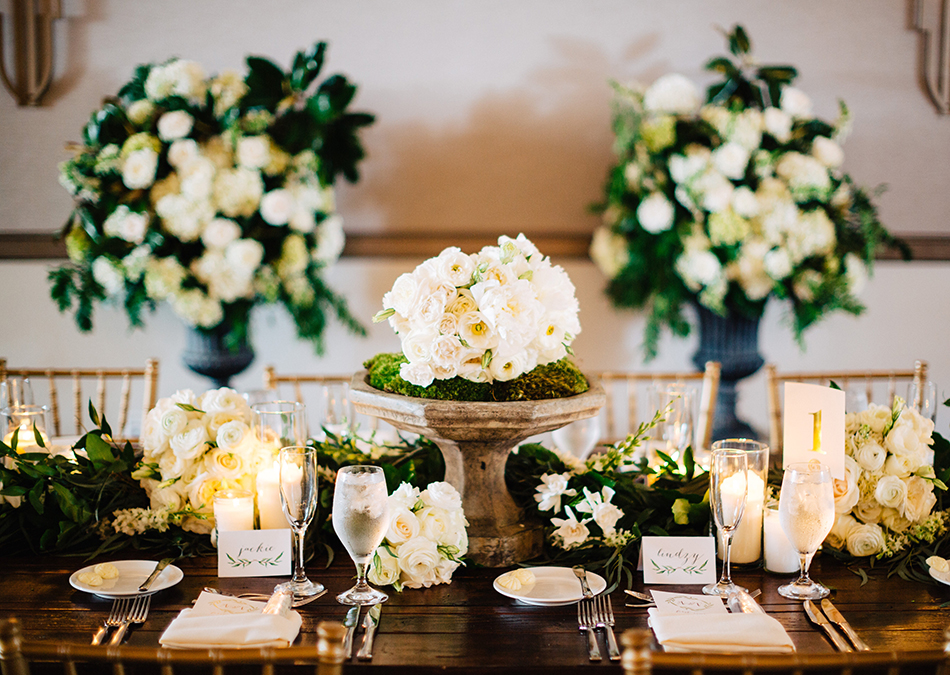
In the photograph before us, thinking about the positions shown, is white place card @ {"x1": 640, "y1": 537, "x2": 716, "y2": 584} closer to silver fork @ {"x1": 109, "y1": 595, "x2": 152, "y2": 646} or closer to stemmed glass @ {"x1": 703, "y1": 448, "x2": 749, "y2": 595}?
stemmed glass @ {"x1": 703, "y1": 448, "x2": 749, "y2": 595}

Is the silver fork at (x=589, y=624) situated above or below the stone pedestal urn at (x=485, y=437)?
below

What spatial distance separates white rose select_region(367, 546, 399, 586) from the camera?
1242 mm

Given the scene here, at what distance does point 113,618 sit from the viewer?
44.6 inches

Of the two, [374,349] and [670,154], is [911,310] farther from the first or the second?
[374,349]

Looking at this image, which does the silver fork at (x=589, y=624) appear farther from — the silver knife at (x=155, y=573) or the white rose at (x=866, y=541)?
A: the silver knife at (x=155, y=573)

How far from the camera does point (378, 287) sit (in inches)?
130

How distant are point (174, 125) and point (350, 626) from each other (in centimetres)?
204

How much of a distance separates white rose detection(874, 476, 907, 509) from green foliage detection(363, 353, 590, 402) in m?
0.52

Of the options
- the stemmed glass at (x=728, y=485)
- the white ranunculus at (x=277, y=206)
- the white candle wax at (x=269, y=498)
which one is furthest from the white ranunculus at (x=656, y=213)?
the white candle wax at (x=269, y=498)

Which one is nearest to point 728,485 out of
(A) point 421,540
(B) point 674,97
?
(A) point 421,540

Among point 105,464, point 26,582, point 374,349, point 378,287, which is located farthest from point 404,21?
point 26,582

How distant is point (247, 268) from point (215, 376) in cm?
50

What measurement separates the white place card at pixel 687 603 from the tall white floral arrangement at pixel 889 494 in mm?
331

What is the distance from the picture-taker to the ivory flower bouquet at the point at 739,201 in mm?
2746
